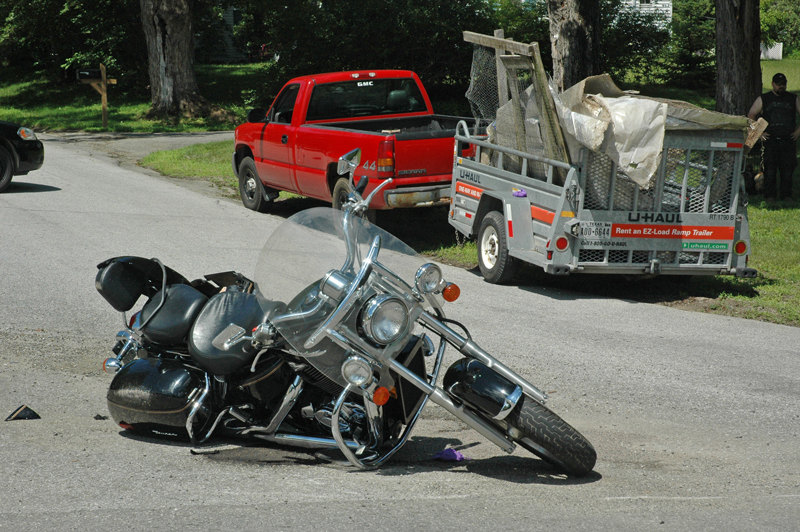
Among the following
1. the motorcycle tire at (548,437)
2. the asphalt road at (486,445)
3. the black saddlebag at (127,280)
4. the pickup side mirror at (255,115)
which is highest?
the pickup side mirror at (255,115)

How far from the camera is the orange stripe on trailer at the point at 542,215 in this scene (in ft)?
26.9

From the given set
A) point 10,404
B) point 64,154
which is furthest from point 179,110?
point 10,404

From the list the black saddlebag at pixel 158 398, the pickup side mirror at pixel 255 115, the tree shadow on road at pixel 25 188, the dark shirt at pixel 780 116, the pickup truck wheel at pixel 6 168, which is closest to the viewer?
the black saddlebag at pixel 158 398

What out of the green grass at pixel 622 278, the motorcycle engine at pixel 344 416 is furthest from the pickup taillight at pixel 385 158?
the motorcycle engine at pixel 344 416

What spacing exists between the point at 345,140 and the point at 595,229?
A: 3903mm

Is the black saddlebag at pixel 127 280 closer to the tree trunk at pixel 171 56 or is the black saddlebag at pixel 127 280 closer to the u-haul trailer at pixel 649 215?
the u-haul trailer at pixel 649 215

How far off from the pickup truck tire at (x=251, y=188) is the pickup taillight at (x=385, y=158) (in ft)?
11.8

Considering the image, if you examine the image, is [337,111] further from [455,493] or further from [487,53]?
[455,493]

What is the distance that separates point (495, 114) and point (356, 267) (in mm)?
6469

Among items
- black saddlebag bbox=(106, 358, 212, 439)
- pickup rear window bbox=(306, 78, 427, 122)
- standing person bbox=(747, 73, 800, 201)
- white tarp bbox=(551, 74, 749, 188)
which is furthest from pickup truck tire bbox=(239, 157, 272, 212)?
black saddlebag bbox=(106, 358, 212, 439)

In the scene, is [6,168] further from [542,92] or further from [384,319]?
[384,319]

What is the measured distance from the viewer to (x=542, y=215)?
27.5 ft

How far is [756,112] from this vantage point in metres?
13.0

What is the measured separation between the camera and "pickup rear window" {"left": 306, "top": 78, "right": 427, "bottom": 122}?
12094 millimetres
